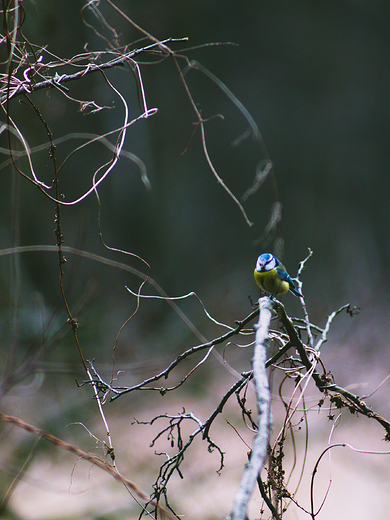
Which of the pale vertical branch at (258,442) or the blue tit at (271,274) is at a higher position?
the blue tit at (271,274)

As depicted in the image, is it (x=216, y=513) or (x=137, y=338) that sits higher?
(x=137, y=338)

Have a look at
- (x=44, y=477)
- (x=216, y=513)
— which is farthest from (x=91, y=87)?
(x=216, y=513)

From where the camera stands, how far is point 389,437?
0.50m

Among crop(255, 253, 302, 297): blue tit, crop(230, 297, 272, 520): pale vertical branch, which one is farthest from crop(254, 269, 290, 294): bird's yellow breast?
crop(230, 297, 272, 520): pale vertical branch

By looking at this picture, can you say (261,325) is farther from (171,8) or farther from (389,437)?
(171,8)

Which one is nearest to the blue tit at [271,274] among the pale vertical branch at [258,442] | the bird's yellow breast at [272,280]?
the bird's yellow breast at [272,280]

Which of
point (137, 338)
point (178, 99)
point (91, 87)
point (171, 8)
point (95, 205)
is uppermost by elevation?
point (171, 8)

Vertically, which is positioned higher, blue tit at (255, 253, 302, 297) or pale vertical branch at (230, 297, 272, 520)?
blue tit at (255, 253, 302, 297)

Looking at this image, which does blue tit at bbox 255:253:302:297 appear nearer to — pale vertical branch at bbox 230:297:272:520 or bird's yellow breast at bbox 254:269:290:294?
bird's yellow breast at bbox 254:269:290:294

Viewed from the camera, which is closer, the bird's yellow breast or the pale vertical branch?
the pale vertical branch

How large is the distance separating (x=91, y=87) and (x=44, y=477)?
6.55 feet

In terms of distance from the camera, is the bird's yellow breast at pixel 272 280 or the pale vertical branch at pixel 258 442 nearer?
the pale vertical branch at pixel 258 442

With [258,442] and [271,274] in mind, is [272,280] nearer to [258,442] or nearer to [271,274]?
[271,274]

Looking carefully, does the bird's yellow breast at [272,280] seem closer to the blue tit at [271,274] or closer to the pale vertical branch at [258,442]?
the blue tit at [271,274]
